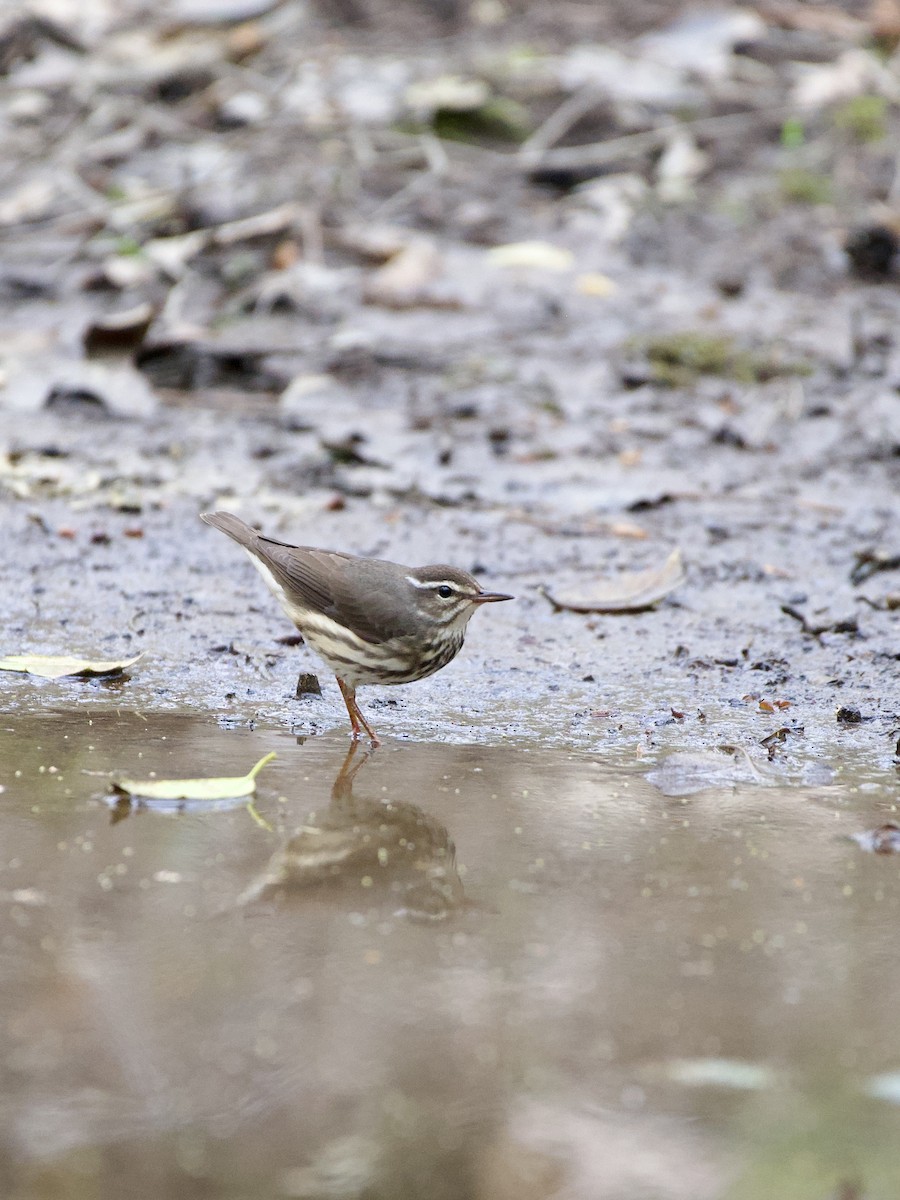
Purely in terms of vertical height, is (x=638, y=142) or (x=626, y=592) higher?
(x=626, y=592)

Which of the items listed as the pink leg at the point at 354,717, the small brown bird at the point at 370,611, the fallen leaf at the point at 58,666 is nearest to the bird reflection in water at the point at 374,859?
the pink leg at the point at 354,717

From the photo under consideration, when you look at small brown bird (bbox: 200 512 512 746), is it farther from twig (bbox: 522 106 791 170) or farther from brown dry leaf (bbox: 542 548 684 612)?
twig (bbox: 522 106 791 170)

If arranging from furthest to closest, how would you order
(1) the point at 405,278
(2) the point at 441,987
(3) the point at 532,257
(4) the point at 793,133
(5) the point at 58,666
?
(4) the point at 793,133
(3) the point at 532,257
(1) the point at 405,278
(5) the point at 58,666
(2) the point at 441,987

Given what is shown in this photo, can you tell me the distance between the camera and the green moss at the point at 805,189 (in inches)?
467

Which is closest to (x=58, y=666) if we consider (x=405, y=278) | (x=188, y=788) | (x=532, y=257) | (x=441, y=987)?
(x=188, y=788)

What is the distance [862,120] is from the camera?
Answer: 40.7 ft

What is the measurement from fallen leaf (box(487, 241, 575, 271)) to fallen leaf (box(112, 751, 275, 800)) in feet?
22.7

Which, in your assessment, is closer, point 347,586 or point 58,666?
point 58,666

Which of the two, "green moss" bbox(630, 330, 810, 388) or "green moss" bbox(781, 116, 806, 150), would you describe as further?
"green moss" bbox(781, 116, 806, 150)

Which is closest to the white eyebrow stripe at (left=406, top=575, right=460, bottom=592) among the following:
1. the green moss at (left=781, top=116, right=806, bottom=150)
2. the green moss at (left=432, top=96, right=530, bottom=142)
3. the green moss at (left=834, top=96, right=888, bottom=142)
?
the green moss at (left=432, top=96, right=530, bottom=142)

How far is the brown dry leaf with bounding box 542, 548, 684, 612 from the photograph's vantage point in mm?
6809

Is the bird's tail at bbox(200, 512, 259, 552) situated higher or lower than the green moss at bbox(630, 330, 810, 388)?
higher

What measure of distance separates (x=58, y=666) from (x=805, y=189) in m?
8.03

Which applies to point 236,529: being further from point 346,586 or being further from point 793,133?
point 793,133
